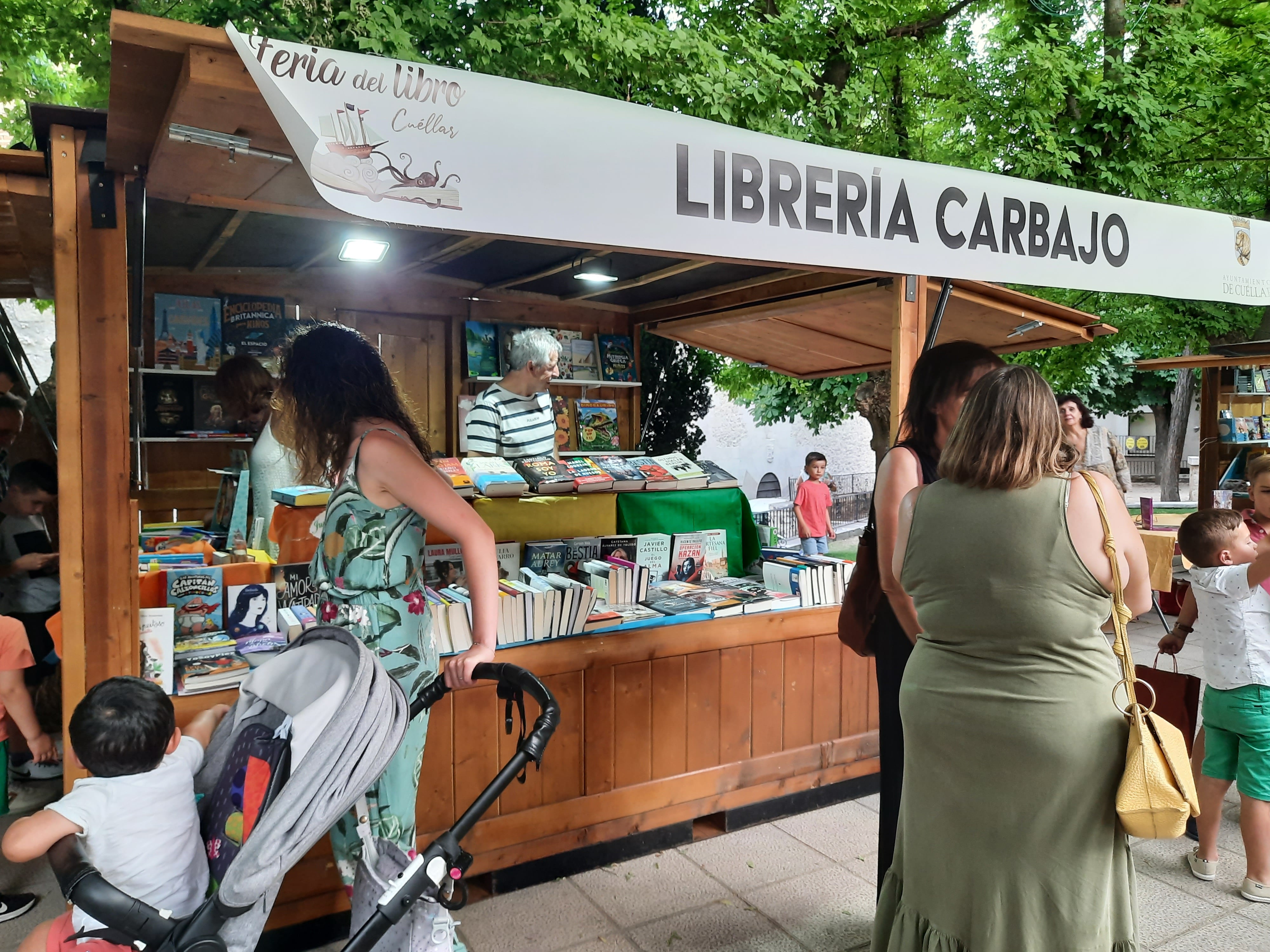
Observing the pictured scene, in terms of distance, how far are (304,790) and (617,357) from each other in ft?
19.0

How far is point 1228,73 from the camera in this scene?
359 inches

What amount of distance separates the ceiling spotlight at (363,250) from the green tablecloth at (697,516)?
198 cm

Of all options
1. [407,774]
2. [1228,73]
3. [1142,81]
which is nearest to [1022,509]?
[407,774]

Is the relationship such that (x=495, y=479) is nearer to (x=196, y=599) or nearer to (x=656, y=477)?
(x=656, y=477)

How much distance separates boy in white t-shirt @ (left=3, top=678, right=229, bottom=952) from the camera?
1.76 m

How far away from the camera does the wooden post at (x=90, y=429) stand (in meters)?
2.50

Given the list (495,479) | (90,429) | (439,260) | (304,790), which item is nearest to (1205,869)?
(495,479)

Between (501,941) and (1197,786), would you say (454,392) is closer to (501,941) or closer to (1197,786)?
(501,941)

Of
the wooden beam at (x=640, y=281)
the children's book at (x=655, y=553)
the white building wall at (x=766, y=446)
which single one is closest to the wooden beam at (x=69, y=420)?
the children's book at (x=655, y=553)

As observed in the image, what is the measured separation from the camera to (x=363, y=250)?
4828 millimetres

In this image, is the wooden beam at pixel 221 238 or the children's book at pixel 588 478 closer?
the children's book at pixel 588 478

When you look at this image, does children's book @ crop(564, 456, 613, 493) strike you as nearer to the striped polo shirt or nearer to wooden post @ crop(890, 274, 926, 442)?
the striped polo shirt

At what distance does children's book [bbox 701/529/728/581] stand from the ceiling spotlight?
2386 mm

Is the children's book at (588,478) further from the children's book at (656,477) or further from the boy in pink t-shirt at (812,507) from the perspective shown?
the boy in pink t-shirt at (812,507)
